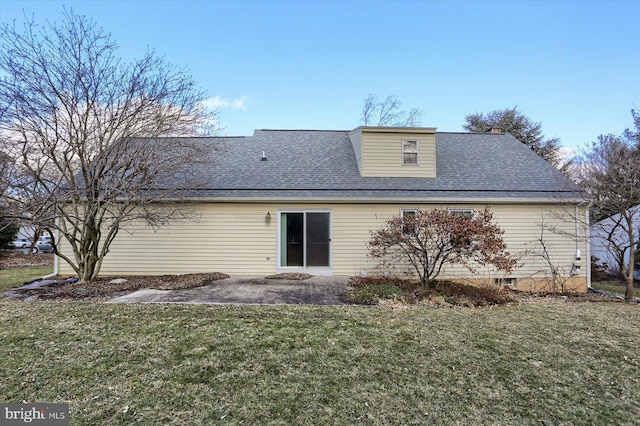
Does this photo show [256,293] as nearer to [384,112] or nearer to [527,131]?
[384,112]

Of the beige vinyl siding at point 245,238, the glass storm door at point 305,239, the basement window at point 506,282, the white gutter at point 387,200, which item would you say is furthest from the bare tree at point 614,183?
the glass storm door at point 305,239

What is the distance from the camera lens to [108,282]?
26.0 feet

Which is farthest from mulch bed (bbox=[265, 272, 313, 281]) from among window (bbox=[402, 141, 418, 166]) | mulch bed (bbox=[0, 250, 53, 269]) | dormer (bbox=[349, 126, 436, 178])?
mulch bed (bbox=[0, 250, 53, 269])

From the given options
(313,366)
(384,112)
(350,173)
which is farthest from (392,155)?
(384,112)

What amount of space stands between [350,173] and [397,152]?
5.64 ft

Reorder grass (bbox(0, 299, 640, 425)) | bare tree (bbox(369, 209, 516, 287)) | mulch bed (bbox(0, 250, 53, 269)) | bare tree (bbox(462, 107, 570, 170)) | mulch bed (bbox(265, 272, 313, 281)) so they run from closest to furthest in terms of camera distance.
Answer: grass (bbox(0, 299, 640, 425)) → bare tree (bbox(369, 209, 516, 287)) → mulch bed (bbox(265, 272, 313, 281)) → mulch bed (bbox(0, 250, 53, 269)) → bare tree (bbox(462, 107, 570, 170))

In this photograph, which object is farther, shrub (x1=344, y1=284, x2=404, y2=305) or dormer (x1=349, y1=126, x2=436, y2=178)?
dormer (x1=349, y1=126, x2=436, y2=178)

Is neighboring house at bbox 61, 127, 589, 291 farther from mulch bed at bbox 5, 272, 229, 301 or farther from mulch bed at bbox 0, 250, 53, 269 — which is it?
mulch bed at bbox 0, 250, 53, 269

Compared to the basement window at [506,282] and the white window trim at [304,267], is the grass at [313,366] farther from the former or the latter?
the white window trim at [304,267]

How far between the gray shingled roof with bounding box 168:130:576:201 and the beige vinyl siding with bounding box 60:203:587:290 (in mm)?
399

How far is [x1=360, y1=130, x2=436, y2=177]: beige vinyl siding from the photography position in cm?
1023

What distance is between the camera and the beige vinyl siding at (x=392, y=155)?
1023 centimetres

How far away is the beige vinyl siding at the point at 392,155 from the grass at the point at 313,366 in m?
5.68

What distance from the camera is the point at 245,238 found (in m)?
9.25
